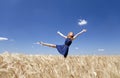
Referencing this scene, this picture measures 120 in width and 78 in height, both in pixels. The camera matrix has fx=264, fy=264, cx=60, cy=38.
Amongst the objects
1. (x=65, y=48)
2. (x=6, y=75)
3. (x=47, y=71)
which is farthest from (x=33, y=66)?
(x=65, y=48)

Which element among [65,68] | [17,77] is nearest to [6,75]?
[17,77]

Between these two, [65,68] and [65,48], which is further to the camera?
[65,48]

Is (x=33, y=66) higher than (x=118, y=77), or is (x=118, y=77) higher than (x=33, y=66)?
(x=33, y=66)

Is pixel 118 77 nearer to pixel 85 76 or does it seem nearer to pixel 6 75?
pixel 85 76

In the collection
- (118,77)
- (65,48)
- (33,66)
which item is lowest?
(118,77)

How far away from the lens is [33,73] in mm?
2803

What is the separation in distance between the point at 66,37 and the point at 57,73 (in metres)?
7.59

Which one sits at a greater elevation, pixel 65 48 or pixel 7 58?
pixel 65 48

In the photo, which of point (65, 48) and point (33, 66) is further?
point (65, 48)

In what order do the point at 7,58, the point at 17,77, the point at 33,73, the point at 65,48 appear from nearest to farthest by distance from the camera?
1. the point at 17,77
2. the point at 33,73
3. the point at 7,58
4. the point at 65,48

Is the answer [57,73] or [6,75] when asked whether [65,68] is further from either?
[6,75]

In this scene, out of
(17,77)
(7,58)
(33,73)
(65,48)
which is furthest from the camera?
(65,48)

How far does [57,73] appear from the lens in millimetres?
2973

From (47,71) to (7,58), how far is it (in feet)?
1.60
